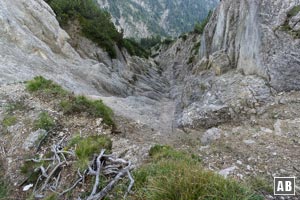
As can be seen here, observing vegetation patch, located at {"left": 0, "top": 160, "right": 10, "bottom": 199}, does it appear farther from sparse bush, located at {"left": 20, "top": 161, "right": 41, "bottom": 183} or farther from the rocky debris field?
sparse bush, located at {"left": 20, "top": 161, "right": 41, "bottom": 183}

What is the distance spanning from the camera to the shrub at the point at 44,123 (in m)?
8.45

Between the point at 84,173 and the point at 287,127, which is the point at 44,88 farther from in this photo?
the point at 287,127

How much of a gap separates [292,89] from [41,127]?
447 inches

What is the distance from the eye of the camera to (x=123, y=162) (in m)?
5.93

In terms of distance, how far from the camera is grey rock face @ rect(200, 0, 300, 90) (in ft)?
42.6

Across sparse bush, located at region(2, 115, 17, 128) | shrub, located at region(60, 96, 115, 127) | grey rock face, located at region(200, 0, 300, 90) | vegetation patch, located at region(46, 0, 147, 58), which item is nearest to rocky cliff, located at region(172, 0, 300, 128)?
grey rock face, located at region(200, 0, 300, 90)

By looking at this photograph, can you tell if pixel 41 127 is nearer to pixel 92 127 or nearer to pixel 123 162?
pixel 92 127

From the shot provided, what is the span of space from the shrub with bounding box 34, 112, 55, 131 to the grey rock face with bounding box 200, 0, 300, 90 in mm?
10911

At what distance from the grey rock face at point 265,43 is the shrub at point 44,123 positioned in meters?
10.9

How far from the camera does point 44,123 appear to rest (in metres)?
8.56

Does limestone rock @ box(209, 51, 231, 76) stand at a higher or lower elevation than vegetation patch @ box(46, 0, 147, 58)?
lower

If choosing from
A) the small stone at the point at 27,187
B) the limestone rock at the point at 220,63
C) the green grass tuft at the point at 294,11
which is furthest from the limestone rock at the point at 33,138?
the limestone rock at the point at 220,63

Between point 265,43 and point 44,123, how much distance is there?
12.2 meters

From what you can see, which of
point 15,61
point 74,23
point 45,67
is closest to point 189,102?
point 45,67
